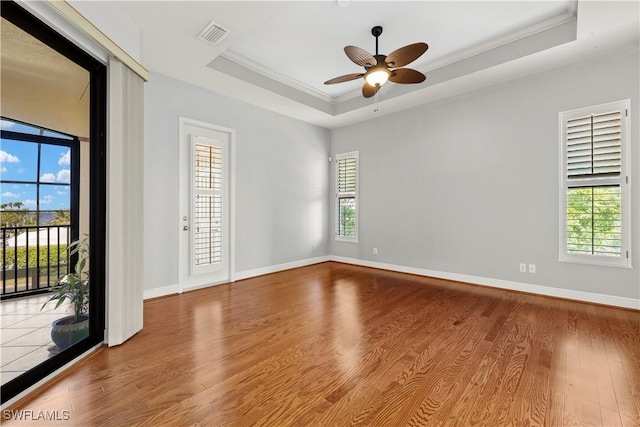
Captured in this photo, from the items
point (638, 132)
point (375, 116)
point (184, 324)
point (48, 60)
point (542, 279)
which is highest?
point (375, 116)

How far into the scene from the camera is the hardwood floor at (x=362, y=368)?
170 centimetres

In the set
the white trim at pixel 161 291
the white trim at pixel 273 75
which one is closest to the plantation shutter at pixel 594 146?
the white trim at pixel 273 75

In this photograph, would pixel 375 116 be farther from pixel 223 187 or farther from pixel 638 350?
pixel 638 350

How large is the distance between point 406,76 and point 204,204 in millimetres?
3341

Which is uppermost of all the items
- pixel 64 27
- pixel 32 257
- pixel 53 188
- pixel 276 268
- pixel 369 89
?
pixel 369 89

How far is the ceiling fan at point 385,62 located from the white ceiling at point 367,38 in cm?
48

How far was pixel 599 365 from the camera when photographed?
2.20 metres

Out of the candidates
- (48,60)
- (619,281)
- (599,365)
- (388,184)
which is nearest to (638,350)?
(599,365)

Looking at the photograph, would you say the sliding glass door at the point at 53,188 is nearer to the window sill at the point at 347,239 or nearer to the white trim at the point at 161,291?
the white trim at the point at 161,291

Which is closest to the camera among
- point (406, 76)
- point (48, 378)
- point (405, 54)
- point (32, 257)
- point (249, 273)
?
point (48, 378)

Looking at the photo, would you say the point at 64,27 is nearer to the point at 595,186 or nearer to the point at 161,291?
the point at 161,291

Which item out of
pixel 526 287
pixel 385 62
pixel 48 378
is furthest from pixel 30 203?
pixel 526 287

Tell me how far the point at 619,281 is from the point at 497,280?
4.21 ft

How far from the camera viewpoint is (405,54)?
298 cm
